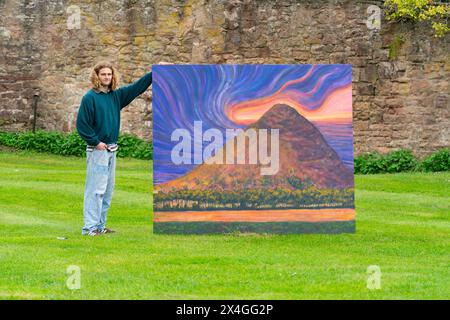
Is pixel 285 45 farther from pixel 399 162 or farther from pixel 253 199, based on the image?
pixel 253 199

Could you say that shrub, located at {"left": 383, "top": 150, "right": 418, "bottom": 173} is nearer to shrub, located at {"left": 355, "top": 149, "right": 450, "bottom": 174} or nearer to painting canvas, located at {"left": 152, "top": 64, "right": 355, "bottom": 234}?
shrub, located at {"left": 355, "top": 149, "right": 450, "bottom": 174}

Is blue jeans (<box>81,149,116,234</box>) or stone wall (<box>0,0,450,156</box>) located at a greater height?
stone wall (<box>0,0,450,156</box>)

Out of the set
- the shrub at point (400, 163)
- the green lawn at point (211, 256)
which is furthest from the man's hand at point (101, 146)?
the shrub at point (400, 163)

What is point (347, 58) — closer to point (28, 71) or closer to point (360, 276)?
point (28, 71)

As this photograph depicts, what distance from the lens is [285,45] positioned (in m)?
22.3

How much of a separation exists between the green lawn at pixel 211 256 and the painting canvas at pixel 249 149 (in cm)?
28

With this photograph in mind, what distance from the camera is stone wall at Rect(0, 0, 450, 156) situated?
72.5 ft

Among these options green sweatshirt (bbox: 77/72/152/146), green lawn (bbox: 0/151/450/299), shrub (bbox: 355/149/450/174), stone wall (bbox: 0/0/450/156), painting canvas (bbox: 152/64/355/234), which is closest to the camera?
green lawn (bbox: 0/151/450/299)

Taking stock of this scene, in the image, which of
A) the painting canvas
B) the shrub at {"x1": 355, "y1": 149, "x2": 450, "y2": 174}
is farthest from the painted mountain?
the shrub at {"x1": 355, "y1": 149, "x2": 450, "y2": 174}

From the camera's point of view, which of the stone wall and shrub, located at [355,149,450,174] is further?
the stone wall

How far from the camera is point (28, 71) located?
23.8 m

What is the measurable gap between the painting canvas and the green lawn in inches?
11.1

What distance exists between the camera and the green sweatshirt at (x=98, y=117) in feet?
37.0

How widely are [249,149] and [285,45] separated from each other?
36.3 ft
